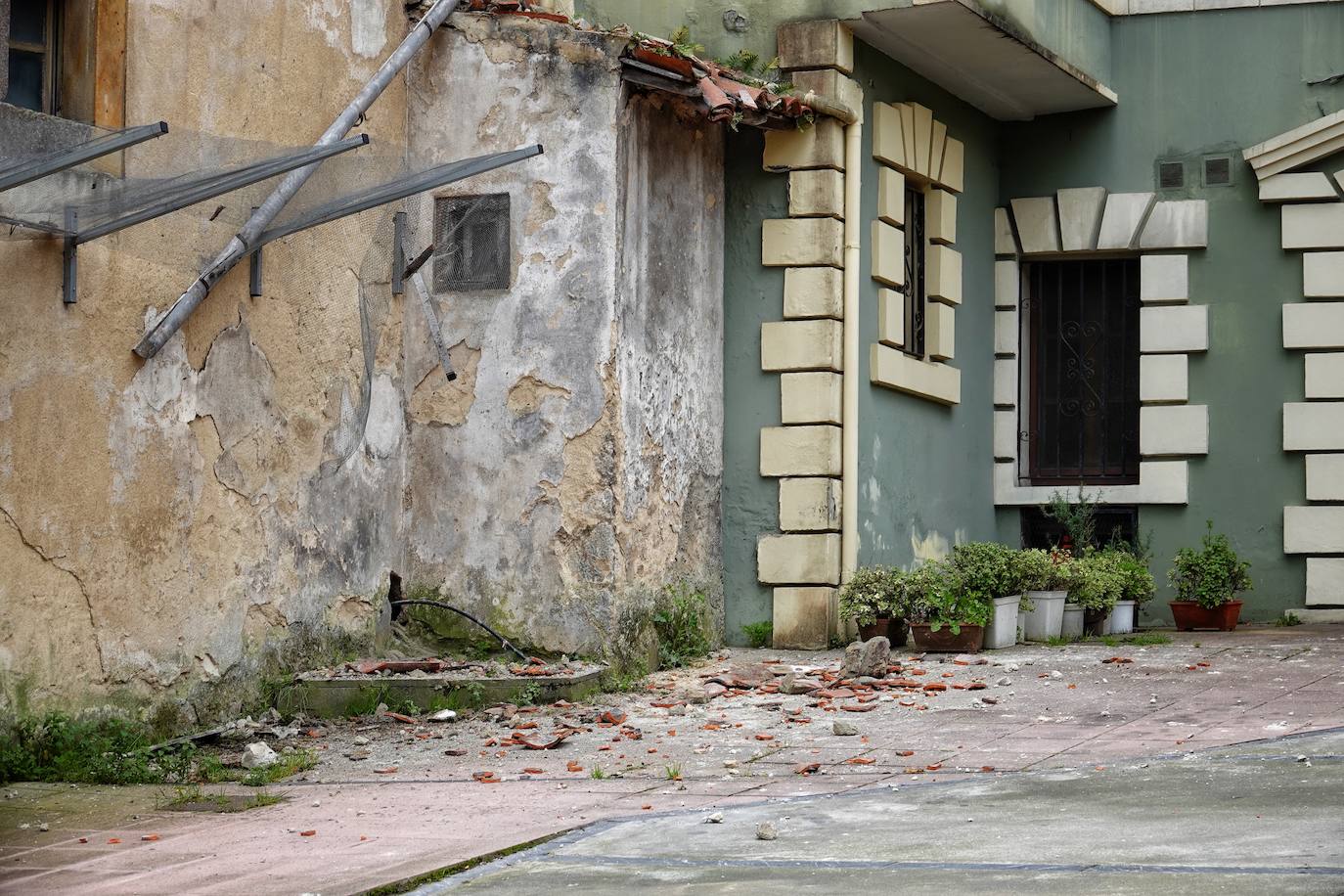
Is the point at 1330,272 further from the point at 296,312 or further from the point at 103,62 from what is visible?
the point at 103,62

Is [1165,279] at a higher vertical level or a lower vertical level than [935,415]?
higher

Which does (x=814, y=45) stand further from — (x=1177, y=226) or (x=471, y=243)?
(x=1177, y=226)

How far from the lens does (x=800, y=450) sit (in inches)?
531

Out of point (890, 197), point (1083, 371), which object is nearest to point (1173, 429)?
point (1083, 371)

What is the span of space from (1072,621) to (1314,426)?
109 inches

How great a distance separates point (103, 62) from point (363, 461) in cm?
293

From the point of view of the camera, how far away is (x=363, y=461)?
1154 cm

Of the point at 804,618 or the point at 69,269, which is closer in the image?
the point at 69,269

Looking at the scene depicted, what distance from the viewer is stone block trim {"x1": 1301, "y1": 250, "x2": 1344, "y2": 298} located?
49.9ft

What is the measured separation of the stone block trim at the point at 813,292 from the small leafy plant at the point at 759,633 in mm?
2153

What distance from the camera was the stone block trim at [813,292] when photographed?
44.4ft

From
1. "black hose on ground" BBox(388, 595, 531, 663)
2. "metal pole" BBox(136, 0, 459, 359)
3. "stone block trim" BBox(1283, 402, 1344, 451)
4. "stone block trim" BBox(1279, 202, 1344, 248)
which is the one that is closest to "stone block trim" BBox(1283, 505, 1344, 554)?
"stone block trim" BBox(1283, 402, 1344, 451)

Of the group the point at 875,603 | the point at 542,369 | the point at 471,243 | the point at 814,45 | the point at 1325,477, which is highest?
the point at 814,45

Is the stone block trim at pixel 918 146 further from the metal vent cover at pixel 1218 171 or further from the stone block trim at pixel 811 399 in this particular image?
the metal vent cover at pixel 1218 171
